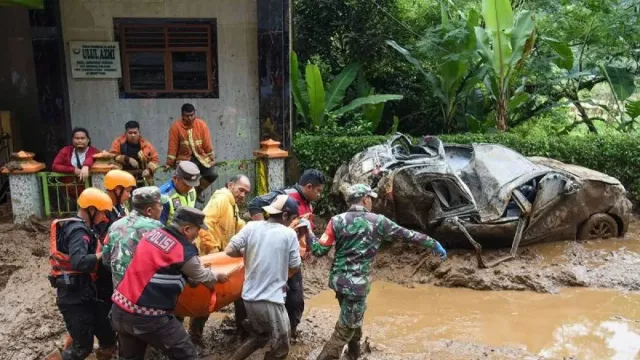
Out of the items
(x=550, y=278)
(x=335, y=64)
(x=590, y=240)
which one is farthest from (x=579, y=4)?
(x=550, y=278)

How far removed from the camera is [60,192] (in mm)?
8055

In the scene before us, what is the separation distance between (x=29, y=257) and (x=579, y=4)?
38.0 feet

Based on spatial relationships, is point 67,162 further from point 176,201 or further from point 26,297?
point 176,201

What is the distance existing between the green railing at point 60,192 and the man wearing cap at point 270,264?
168 inches

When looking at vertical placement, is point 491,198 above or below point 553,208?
above

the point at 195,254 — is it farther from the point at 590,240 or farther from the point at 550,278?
the point at 590,240

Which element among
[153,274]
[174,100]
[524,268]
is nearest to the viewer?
[153,274]

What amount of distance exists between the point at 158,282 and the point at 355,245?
160 cm

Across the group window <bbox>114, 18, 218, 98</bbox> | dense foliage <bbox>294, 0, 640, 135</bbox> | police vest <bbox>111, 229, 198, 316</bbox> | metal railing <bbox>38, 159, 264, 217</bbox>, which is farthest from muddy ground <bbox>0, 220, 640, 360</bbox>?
dense foliage <bbox>294, 0, 640, 135</bbox>

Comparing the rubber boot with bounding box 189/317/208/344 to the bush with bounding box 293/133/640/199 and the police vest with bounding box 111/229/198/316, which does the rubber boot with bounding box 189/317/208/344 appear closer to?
the police vest with bounding box 111/229/198/316

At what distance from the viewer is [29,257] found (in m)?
7.13

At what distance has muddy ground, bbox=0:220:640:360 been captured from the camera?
5184mm

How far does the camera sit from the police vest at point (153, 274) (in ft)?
12.0

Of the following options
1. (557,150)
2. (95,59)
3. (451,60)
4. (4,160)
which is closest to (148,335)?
(95,59)
